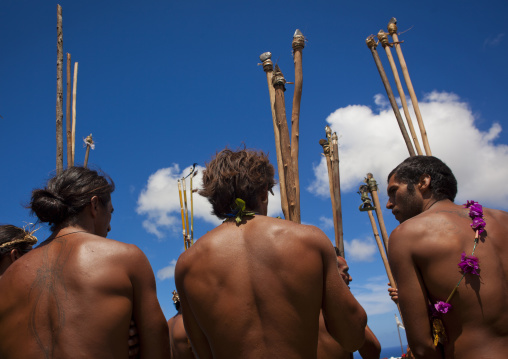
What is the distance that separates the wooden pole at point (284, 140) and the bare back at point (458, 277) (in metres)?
0.97

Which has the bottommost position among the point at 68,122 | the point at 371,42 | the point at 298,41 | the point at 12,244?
the point at 12,244

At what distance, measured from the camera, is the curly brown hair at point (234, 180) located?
8.11 ft

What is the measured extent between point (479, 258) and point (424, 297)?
411 mm

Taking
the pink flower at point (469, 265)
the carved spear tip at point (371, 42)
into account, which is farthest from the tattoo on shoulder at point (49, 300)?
the carved spear tip at point (371, 42)

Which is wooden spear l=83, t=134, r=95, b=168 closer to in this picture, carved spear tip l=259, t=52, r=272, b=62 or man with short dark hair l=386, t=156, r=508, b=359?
carved spear tip l=259, t=52, r=272, b=62

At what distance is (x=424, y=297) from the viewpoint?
2695 millimetres

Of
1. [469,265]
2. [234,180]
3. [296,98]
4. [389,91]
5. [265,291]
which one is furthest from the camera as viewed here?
[389,91]

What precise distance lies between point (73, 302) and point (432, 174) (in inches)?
100

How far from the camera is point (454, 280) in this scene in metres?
2.62

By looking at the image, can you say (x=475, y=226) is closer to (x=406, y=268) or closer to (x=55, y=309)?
(x=406, y=268)

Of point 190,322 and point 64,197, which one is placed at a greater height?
point 64,197

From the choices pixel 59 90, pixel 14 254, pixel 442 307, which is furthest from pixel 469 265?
pixel 59 90

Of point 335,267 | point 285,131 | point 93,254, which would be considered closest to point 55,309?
point 93,254

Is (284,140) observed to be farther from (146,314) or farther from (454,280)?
(146,314)
